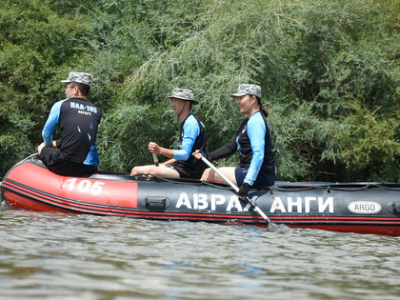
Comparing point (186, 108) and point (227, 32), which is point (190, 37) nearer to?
point (227, 32)

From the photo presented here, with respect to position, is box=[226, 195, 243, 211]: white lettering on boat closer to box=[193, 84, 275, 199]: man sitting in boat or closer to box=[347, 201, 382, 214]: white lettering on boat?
box=[193, 84, 275, 199]: man sitting in boat

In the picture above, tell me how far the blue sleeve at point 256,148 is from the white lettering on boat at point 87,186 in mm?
1722

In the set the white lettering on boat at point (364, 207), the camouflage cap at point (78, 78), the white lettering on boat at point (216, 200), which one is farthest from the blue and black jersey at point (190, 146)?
the white lettering on boat at point (364, 207)

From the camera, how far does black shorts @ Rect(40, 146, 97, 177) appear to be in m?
6.18

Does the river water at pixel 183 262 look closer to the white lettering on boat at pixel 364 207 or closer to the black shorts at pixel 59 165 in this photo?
the white lettering on boat at pixel 364 207

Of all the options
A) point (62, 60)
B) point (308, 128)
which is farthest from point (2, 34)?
point (308, 128)

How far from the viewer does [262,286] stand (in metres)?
3.10

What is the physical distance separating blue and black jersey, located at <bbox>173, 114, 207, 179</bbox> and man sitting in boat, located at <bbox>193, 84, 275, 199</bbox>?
0.13 metres

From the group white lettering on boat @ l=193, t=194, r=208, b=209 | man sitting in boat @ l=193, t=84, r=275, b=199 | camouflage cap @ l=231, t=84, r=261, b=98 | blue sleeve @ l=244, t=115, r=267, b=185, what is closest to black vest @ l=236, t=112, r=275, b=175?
man sitting in boat @ l=193, t=84, r=275, b=199

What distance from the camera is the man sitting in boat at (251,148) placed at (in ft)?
19.2

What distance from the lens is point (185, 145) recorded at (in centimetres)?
626

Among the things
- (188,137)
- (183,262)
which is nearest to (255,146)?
(188,137)

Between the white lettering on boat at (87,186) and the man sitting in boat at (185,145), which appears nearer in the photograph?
the white lettering on boat at (87,186)

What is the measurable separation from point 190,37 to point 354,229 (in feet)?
22.7
